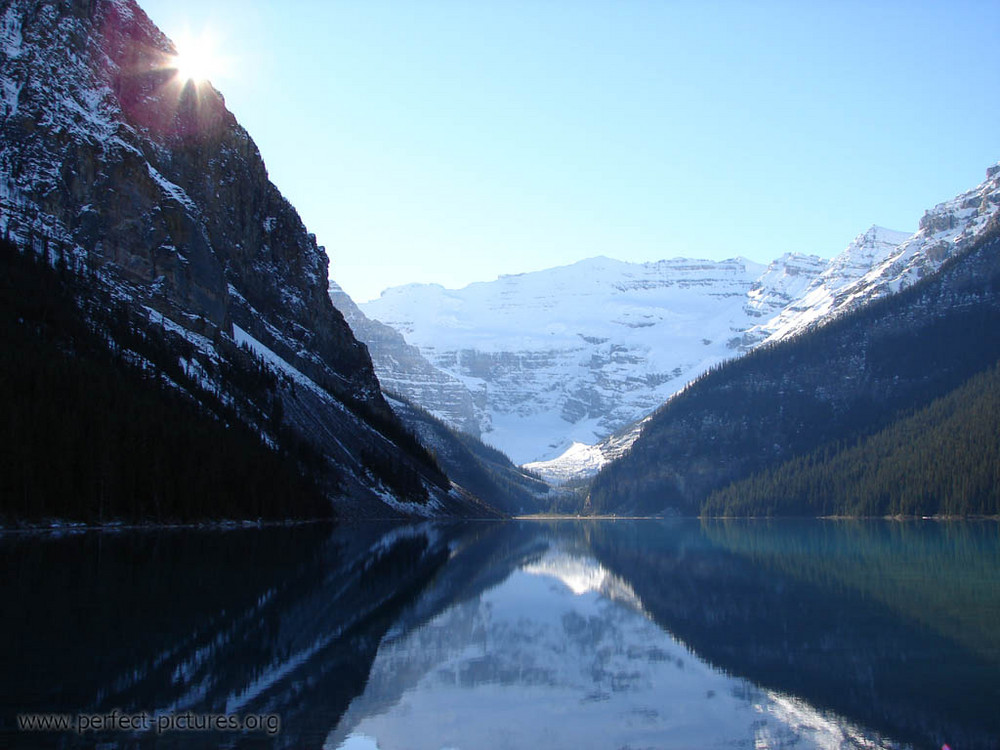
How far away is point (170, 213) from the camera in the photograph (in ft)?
401

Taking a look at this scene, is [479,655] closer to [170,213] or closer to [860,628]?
[860,628]

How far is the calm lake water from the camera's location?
2036 cm

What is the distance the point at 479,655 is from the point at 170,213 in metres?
104

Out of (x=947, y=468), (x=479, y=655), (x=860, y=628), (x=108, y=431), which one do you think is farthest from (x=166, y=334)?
(x=947, y=468)

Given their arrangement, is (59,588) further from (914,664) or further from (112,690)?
(914,664)

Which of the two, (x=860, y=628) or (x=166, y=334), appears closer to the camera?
(x=860, y=628)

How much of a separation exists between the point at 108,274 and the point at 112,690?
98694 mm

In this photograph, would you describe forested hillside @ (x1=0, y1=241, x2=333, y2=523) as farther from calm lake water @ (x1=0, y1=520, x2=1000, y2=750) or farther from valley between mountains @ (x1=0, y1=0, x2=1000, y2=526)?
calm lake water @ (x1=0, y1=520, x2=1000, y2=750)

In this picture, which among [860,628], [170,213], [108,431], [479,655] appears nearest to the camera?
[479,655]

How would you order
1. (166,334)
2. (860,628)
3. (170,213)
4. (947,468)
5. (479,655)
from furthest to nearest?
(947,468) < (170,213) < (166,334) < (860,628) < (479,655)

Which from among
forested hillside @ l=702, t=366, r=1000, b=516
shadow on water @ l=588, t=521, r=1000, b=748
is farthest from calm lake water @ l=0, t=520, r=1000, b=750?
forested hillside @ l=702, t=366, r=1000, b=516

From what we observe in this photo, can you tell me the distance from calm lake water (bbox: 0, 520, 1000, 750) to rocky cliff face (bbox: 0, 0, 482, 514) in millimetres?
63486

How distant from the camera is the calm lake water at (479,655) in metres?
20.4

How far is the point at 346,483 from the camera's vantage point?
12425cm
